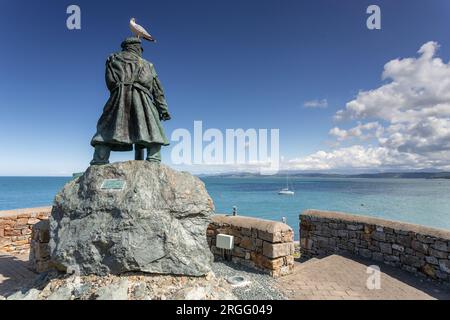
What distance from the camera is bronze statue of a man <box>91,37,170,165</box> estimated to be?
4.91 metres

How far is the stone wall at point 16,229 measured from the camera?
7.91m

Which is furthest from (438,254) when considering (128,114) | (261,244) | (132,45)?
(132,45)

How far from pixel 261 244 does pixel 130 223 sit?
3131mm

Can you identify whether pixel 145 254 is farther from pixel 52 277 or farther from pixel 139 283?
pixel 52 277

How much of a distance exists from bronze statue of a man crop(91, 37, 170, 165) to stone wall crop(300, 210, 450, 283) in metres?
5.62

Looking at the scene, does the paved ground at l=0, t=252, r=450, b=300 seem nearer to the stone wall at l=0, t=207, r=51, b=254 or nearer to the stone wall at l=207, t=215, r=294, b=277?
the stone wall at l=207, t=215, r=294, b=277

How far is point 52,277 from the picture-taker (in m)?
4.31

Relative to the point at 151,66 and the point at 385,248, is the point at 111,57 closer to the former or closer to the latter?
the point at 151,66

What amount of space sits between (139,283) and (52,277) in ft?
5.69

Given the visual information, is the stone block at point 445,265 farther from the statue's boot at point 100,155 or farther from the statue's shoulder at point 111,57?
the statue's shoulder at point 111,57

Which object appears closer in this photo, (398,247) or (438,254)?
(438,254)

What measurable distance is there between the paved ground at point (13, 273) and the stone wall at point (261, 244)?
446cm

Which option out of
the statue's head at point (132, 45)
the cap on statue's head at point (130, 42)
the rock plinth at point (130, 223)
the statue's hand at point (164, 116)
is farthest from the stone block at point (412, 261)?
the cap on statue's head at point (130, 42)

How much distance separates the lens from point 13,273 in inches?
241
